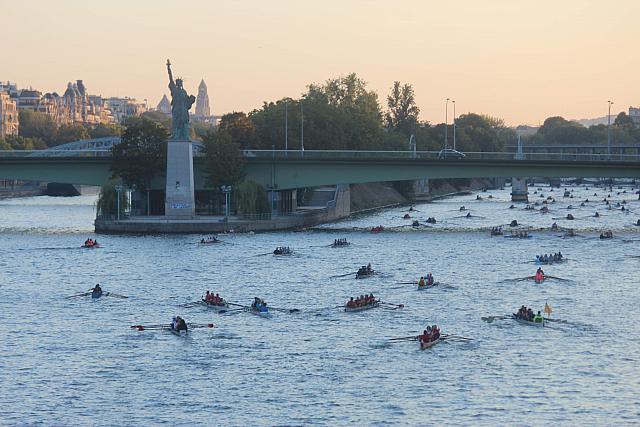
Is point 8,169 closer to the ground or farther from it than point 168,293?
farther from it

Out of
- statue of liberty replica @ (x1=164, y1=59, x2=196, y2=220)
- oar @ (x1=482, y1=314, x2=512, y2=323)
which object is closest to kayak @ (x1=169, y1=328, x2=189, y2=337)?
oar @ (x1=482, y1=314, x2=512, y2=323)

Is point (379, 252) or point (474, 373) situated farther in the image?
point (379, 252)

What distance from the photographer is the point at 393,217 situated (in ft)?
570

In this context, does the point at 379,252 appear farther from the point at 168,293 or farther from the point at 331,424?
the point at 331,424

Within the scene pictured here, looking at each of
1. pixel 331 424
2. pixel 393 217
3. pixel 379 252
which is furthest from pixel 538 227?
pixel 331 424

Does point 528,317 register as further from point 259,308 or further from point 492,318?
point 259,308

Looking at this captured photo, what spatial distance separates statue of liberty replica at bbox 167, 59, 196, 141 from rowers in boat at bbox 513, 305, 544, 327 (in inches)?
2512

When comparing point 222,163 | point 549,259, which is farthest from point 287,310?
point 222,163

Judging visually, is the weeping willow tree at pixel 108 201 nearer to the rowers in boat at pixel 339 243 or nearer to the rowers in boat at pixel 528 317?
the rowers in boat at pixel 339 243

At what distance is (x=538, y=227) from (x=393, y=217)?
25918 mm

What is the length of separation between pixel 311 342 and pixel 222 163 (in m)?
70.3

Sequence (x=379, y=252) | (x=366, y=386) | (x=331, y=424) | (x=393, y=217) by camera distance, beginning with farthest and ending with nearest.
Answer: (x=393, y=217)
(x=379, y=252)
(x=366, y=386)
(x=331, y=424)

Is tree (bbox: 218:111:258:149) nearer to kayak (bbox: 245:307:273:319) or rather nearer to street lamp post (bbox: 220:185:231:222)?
street lamp post (bbox: 220:185:231:222)

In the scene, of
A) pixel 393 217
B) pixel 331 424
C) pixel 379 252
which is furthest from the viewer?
pixel 393 217
